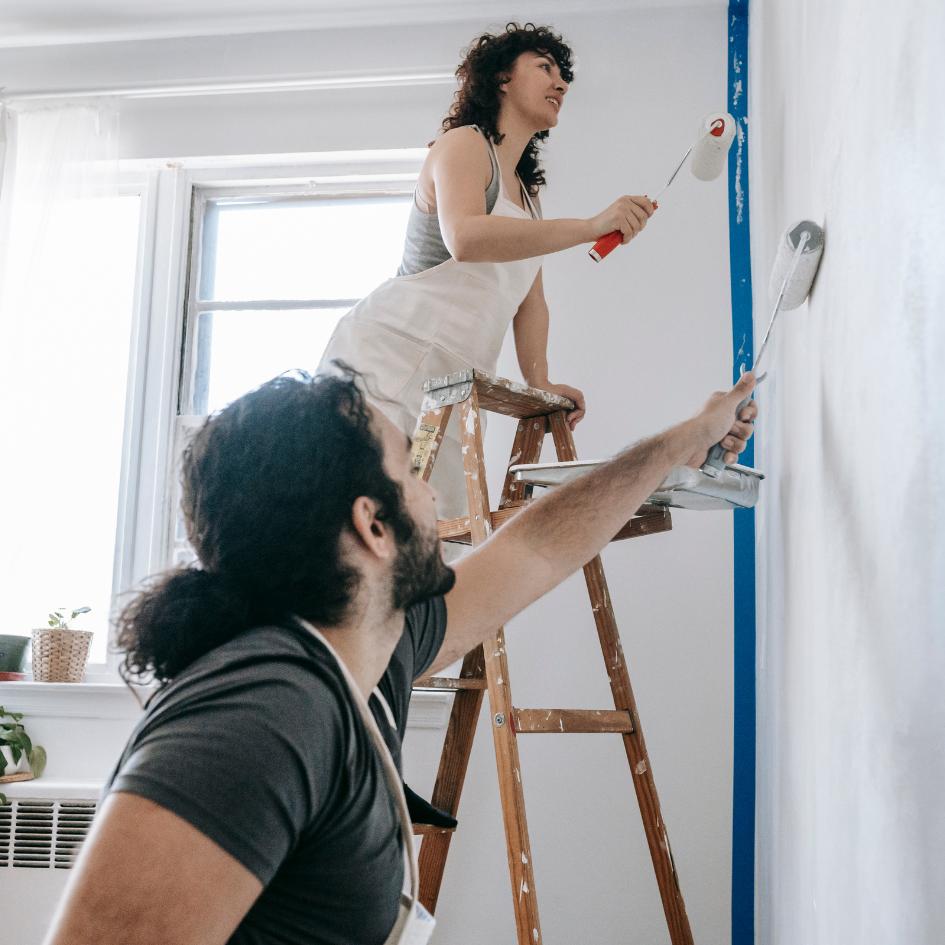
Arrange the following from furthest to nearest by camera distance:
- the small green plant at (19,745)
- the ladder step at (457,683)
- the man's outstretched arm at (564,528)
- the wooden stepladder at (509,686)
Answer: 1. the small green plant at (19,745)
2. the ladder step at (457,683)
3. the wooden stepladder at (509,686)
4. the man's outstretched arm at (564,528)

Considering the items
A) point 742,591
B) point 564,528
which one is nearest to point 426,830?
point 564,528

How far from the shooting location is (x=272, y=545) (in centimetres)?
92

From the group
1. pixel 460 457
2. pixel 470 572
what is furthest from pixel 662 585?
pixel 470 572

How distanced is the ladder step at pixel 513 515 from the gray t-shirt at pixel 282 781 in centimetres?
74

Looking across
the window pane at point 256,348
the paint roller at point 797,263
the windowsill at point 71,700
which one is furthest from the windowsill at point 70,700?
the paint roller at point 797,263

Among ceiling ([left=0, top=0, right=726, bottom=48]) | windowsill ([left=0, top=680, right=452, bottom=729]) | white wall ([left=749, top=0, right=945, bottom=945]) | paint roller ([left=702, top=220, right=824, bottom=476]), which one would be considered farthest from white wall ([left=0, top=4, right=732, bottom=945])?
paint roller ([left=702, top=220, right=824, bottom=476])

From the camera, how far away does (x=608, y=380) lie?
8.00 feet

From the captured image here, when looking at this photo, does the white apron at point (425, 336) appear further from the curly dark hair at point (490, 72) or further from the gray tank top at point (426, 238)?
the curly dark hair at point (490, 72)

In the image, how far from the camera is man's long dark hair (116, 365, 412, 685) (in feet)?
3.00

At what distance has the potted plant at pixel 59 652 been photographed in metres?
2.57

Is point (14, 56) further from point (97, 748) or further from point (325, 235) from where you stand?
point (97, 748)

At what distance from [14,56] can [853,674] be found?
2.95 meters

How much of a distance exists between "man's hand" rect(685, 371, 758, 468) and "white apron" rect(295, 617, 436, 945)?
57 centimetres

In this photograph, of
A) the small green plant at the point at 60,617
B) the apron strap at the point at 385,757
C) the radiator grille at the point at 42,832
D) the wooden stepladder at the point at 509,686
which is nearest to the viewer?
the apron strap at the point at 385,757
